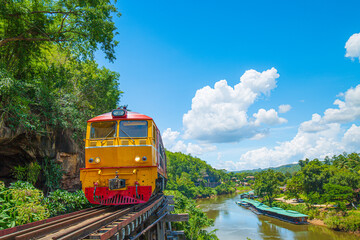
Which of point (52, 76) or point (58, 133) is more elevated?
point (52, 76)

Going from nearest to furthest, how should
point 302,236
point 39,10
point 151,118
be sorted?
point 151,118, point 39,10, point 302,236

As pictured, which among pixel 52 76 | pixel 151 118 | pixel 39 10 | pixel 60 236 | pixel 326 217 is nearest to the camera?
pixel 60 236

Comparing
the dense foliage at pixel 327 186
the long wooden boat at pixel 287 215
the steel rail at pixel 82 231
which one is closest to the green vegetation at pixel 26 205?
the steel rail at pixel 82 231

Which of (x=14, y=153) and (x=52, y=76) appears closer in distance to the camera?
(x=14, y=153)

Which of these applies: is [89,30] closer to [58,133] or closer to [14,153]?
[58,133]

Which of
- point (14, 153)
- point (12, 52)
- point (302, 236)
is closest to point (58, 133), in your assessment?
point (14, 153)

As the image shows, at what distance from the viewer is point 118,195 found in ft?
24.8

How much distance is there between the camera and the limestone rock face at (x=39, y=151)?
37.3 feet

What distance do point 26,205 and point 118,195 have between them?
2.75 metres

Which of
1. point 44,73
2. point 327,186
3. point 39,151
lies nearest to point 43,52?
point 44,73

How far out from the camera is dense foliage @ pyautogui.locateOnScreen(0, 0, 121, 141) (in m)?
10.1

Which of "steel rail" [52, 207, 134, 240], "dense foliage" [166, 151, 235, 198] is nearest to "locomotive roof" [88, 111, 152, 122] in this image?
"steel rail" [52, 207, 134, 240]

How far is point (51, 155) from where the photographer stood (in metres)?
13.4

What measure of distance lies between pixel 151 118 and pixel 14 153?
9.04 metres
